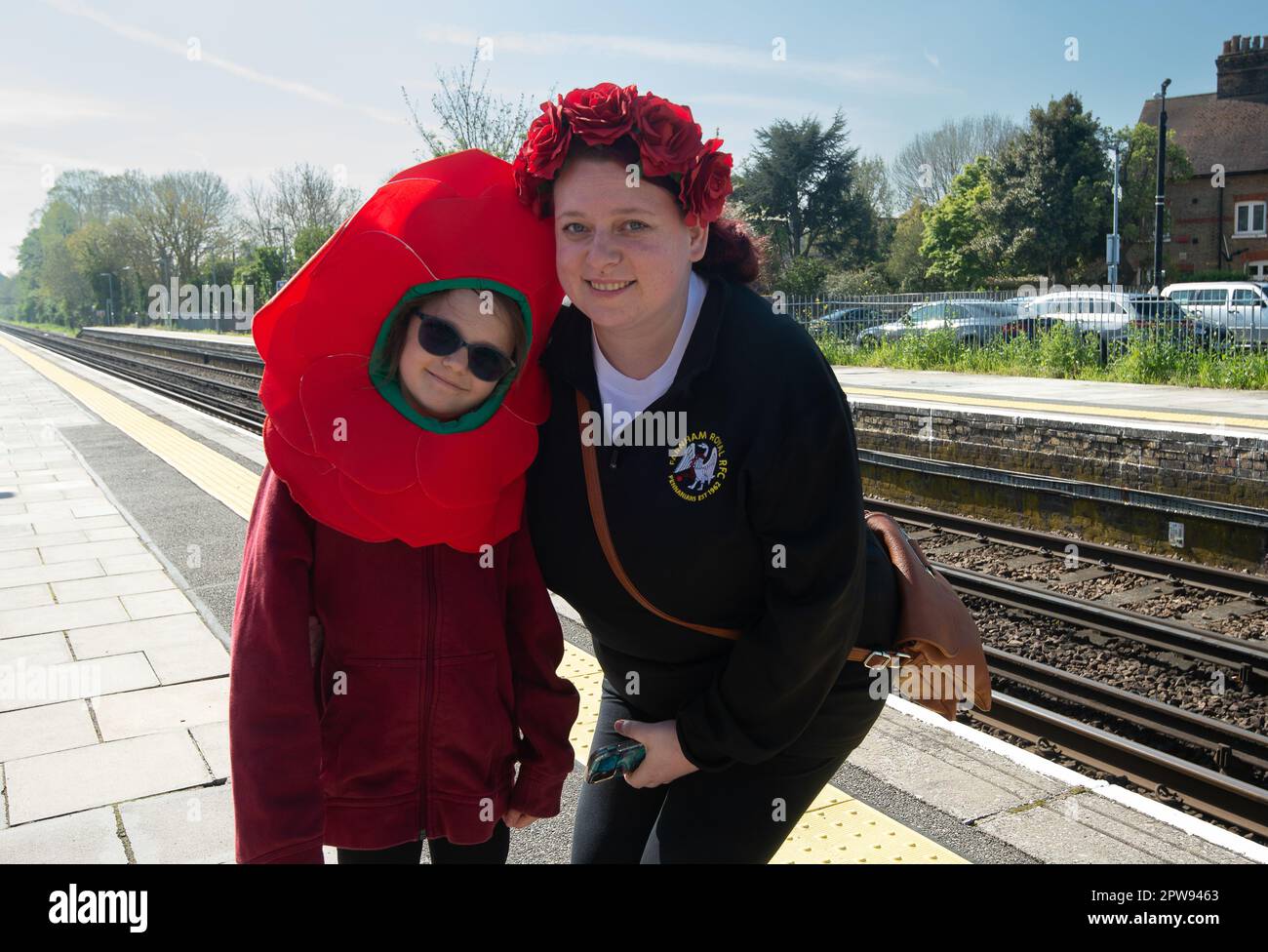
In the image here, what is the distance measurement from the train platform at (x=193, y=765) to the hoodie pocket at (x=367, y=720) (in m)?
0.78

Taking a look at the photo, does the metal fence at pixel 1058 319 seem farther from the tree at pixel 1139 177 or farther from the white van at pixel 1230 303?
the tree at pixel 1139 177

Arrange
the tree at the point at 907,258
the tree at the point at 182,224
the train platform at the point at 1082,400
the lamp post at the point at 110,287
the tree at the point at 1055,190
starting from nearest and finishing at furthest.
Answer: the train platform at the point at 1082,400, the tree at the point at 1055,190, the tree at the point at 907,258, the tree at the point at 182,224, the lamp post at the point at 110,287

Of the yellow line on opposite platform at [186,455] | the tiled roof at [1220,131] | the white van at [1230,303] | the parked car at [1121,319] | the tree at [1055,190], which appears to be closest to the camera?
the yellow line on opposite platform at [186,455]

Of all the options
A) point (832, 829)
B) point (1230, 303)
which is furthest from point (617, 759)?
point (1230, 303)

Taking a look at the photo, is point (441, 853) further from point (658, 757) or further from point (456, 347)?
point (456, 347)

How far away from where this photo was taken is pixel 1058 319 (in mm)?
18922

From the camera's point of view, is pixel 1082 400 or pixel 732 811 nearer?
pixel 732 811

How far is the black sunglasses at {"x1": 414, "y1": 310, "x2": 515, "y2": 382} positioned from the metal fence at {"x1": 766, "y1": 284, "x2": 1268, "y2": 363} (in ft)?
51.0

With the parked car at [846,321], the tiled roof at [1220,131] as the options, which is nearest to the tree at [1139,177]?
the tiled roof at [1220,131]

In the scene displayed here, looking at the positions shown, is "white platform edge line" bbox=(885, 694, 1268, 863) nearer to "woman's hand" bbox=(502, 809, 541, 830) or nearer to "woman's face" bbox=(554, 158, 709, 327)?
"woman's hand" bbox=(502, 809, 541, 830)

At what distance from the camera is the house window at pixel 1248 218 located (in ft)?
132

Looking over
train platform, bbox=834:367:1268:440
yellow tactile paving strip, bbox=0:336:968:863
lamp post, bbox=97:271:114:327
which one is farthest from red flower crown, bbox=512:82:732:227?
lamp post, bbox=97:271:114:327

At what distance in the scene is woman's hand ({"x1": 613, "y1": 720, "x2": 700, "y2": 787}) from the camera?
193 cm

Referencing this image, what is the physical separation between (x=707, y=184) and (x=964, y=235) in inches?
1785
